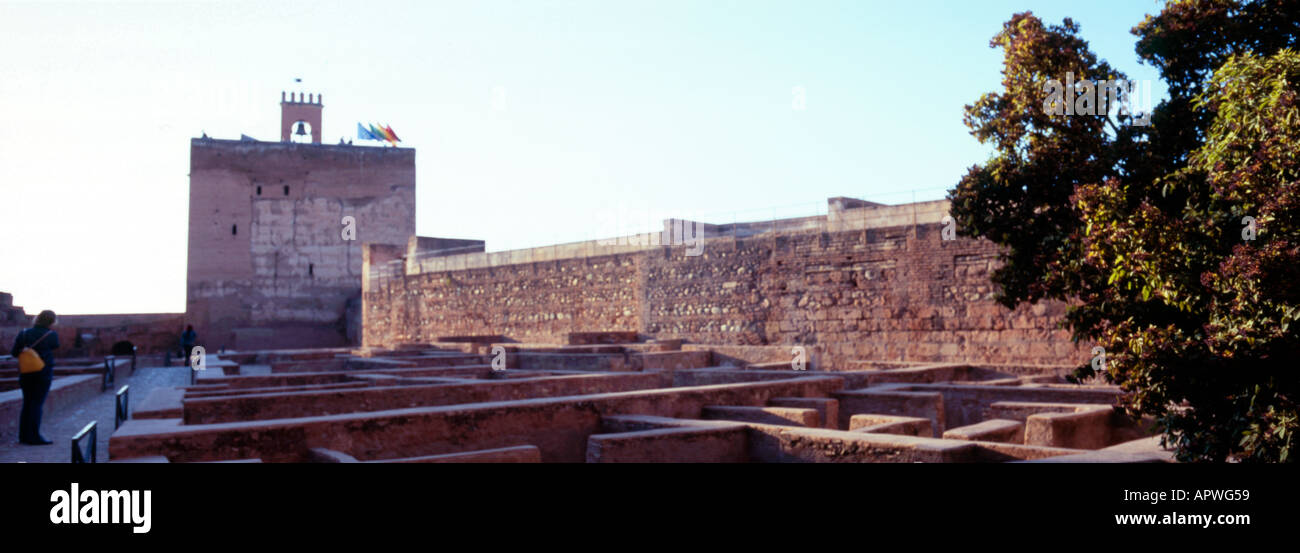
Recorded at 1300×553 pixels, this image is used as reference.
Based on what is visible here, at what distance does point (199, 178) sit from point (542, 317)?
2096cm

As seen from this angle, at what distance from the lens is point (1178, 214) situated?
265 inches

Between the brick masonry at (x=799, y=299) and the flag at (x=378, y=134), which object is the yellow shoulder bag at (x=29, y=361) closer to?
the brick masonry at (x=799, y=299)

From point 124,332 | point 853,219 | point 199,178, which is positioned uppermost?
point 199,178

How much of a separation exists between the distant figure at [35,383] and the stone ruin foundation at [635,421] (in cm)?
84

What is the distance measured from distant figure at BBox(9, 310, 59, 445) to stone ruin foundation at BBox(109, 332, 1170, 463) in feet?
2.77

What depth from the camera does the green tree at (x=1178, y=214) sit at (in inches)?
204

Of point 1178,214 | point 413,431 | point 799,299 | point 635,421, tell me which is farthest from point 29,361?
point 799,299

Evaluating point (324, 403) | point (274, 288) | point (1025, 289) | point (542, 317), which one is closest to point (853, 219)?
point (542, 317)

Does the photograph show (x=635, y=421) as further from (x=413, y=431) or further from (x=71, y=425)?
(x=71, y=425)

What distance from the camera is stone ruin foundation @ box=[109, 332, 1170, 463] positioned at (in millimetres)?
5934

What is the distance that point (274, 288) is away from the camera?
37.9 m

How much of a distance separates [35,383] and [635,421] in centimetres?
488
